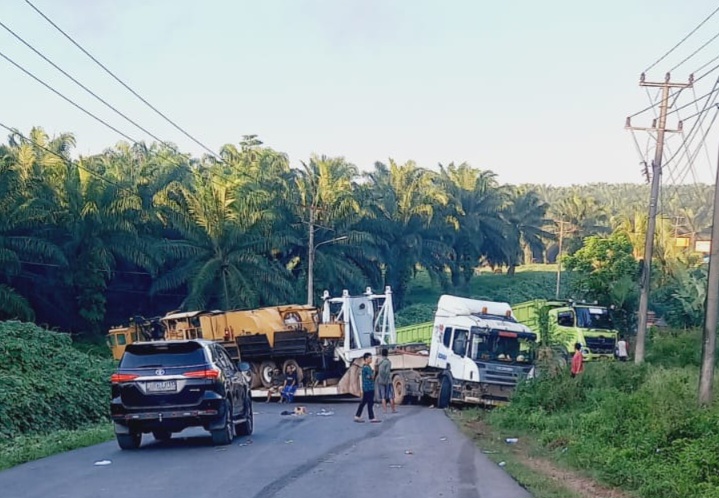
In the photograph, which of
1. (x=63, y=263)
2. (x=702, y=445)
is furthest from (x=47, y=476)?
(x=63, y=263)

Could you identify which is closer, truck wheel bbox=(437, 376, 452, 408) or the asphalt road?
the asphalt road

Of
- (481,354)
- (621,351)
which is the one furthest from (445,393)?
(621,351)

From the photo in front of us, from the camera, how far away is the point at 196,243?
170ft

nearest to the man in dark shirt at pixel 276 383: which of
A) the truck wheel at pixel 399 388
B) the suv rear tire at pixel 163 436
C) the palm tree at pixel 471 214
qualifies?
the truck wheel at pixel 399 388

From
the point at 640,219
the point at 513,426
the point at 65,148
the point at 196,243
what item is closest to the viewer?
the point at 513,426

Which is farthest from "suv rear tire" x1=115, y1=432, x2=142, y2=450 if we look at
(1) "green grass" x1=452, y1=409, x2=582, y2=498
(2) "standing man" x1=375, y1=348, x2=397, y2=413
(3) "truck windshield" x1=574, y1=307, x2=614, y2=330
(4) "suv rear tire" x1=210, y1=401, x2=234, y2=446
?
Result: (3) "truck windshield" x1=574, y1=307, x2=614, y2=330

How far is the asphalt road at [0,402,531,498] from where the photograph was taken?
11.7 meters

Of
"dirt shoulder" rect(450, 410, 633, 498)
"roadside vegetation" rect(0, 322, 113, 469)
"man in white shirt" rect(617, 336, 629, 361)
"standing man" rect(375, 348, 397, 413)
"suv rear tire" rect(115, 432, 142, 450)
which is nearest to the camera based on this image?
"dirt shoulder" rect(450, 410, 633, 498)

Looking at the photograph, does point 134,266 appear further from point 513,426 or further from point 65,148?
point 513,426

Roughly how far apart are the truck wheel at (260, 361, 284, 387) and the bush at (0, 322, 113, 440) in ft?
28.9

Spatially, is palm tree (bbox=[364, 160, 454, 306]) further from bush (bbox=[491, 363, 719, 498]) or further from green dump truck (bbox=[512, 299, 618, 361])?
bush (bbox=[491, 363, 719, 498])

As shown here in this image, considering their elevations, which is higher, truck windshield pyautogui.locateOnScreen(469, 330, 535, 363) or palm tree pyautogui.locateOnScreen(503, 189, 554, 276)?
palm tree pyautogui.locateOnScreen(503, 189, 554, 276)

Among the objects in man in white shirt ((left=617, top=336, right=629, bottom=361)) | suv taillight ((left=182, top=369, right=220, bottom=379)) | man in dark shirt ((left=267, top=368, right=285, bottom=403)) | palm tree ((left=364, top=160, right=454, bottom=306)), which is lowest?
man in dark shirt ((left=267, top=368, right=285, bottom=403))

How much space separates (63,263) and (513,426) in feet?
97.9
